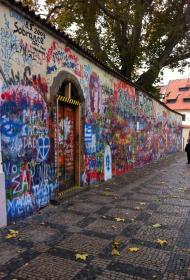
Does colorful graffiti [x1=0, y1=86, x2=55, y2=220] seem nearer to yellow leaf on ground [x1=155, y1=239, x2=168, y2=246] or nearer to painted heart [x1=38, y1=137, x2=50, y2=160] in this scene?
painted heart [x1=38, y1=137, x2=50, y2=160]

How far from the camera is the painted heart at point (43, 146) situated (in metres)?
7.19

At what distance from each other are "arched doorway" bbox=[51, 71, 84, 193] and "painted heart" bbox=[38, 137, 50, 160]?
394 mm

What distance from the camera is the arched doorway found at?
7.94m

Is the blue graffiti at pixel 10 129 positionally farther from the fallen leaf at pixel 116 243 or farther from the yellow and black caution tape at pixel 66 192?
the fallen leaf at pixel 116 243

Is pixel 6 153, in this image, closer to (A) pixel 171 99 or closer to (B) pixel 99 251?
(B) pixel 99 251

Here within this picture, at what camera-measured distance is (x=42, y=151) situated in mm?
7270

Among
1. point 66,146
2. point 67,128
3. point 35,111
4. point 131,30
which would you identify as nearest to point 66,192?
point 66,146

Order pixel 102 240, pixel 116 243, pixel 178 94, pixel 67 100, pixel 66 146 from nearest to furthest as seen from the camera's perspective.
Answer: pixel 116 243, pixel 102 240, pixel 67 100, pixel 66 146, pixel 178 94

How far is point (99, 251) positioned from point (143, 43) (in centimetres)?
1877

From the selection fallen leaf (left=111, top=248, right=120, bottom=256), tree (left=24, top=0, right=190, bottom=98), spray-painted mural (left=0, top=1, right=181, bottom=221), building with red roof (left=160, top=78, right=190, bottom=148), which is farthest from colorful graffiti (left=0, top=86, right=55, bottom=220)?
building with red roof (left=160, top=78, right=190, bottom=148)

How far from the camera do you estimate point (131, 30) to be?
20656mm

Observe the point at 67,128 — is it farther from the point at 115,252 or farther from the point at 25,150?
the point at 115,252

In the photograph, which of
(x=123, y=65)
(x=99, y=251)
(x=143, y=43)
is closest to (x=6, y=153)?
(x=99, y=251)

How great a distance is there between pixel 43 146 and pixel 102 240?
2.72 metres
